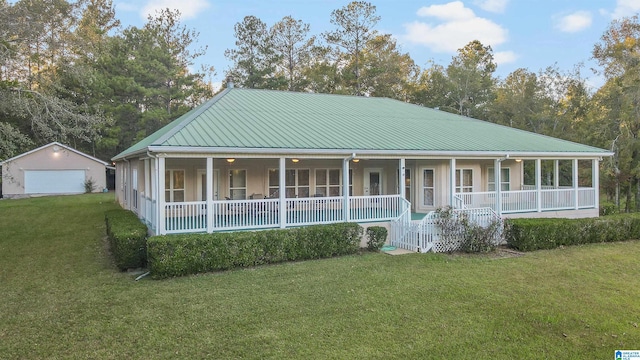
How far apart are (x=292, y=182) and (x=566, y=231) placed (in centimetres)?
918

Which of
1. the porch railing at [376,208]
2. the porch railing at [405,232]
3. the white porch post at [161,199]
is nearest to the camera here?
the white porch post at [161,199]

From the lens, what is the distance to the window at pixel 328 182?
15.8 meters

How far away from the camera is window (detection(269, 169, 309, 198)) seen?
49.7ft

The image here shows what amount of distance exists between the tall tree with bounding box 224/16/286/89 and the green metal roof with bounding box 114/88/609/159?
2099 centimetres

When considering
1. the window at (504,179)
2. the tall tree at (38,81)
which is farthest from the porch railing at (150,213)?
the window at (504,179)

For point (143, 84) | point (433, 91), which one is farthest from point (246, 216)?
point (433, 91)

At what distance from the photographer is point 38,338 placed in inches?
227

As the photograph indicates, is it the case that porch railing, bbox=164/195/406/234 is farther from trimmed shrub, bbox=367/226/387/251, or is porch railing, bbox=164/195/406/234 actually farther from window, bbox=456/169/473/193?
window, bbox=456/169/473/193

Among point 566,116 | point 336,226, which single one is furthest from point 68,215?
point 566,116

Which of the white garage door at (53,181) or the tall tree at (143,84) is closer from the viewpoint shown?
the white garage door at (53,181)

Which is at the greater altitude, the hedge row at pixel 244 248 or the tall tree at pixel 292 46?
the tall tree at pixel 292 46

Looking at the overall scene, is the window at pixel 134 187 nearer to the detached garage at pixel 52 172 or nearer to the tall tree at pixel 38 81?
the tall tree at pixel 38 81

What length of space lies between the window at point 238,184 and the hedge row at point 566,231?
347 inches

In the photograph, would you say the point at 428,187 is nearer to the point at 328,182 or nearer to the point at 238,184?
the point at 328,182
